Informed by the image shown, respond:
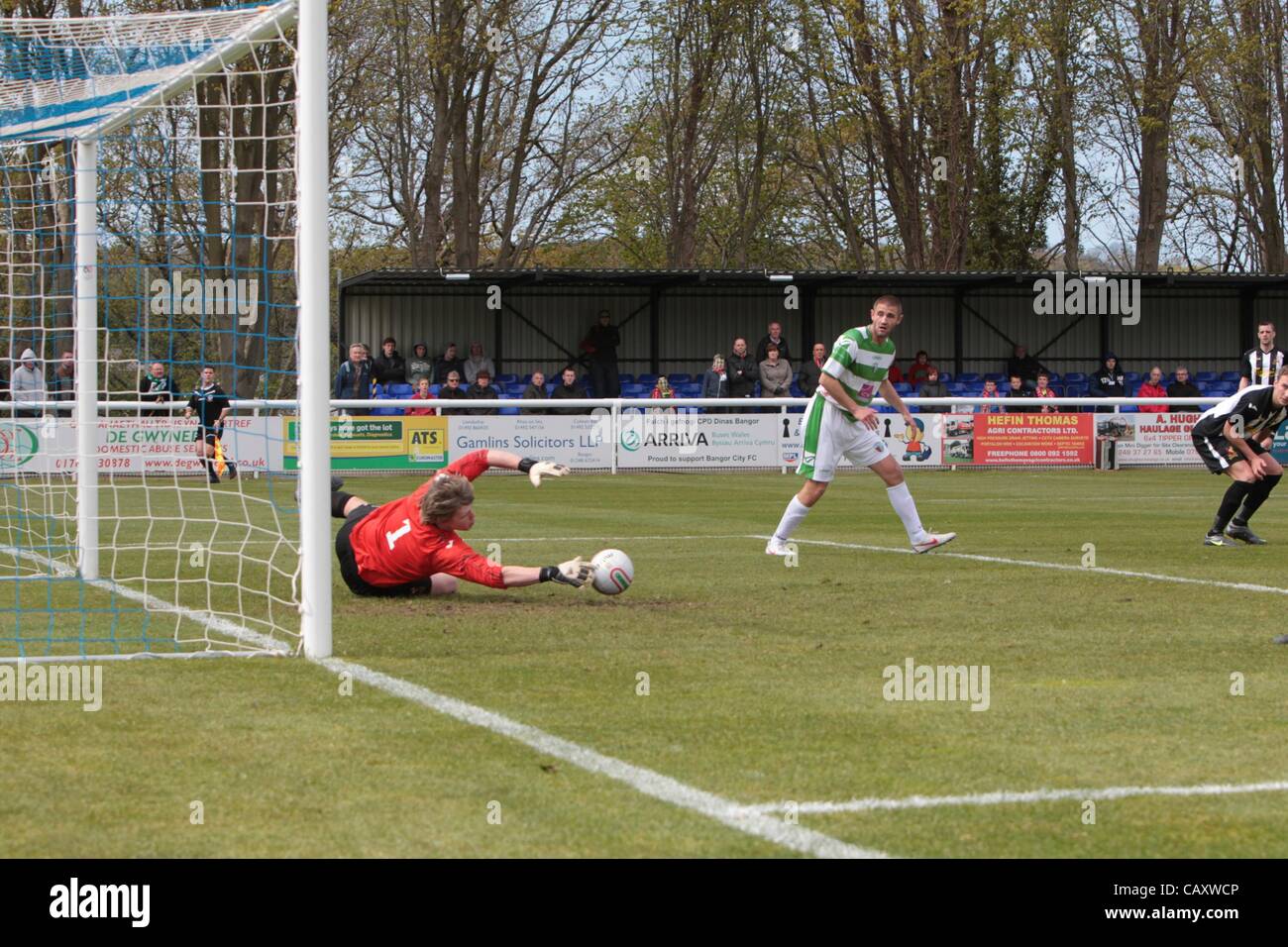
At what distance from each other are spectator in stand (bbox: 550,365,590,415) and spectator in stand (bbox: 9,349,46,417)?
43.4 feet

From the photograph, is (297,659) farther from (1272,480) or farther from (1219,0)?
(1219,0)

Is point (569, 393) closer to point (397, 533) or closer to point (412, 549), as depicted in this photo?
point (397, 533)

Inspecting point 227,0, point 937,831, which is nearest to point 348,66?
point 227,0

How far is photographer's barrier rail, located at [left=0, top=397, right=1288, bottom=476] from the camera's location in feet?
85.5

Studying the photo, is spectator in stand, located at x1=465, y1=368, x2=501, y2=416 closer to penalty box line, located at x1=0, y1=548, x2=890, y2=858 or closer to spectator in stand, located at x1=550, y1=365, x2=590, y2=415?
spectator in stand, located at x1=550, y1=365, x2=590, y2=415

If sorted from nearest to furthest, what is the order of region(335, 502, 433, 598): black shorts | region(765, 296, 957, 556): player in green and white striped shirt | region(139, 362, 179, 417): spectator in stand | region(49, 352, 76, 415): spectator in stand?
region(335, 502, 433, 598): black shorts, region(49, 352, 76, 415): spectator in stand, region(765, 296, 957, 556): player in green and white striped shirt, region(139, 362, 179, 417): spectator in stand

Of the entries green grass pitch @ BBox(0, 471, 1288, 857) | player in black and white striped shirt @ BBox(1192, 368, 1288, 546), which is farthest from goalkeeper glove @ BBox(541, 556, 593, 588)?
player in black and white striped shirt @ BBox(1192, 368, 1288, 546)

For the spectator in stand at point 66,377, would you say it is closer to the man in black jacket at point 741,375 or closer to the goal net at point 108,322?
the goal net at point 108,322

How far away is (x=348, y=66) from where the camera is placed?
4156cm

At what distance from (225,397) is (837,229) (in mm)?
31172

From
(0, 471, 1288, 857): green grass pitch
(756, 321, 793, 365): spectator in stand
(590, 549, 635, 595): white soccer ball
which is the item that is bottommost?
(0, 471, 1288, 857): green grass pitch

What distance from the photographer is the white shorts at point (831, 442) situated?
12.8 meters

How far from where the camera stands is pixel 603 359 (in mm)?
33000

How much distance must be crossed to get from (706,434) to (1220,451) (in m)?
14.4
